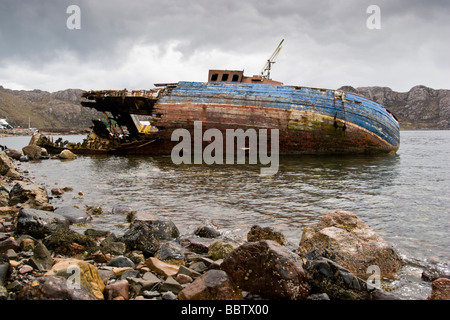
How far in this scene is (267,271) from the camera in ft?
11.5

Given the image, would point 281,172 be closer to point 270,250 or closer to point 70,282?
point 270,250

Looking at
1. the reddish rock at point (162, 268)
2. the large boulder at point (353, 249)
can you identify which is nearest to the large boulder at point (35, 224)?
the reddish rock at point (162, 268)

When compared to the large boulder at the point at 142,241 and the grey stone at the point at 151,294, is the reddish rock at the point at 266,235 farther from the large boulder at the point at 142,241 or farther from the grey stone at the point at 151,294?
the grey stone at the point at 151,294

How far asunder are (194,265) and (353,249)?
7.86 feet

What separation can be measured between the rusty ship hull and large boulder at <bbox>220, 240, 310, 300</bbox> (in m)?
15.6

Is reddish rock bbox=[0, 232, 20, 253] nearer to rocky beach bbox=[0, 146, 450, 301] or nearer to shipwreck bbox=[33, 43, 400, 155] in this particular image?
rocky beach bbox=[0, 146, 450, 301]

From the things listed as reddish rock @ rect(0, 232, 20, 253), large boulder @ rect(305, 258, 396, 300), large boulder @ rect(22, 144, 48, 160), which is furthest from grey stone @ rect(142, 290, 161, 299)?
large boulder @ rect(22, 144, 48, 160)

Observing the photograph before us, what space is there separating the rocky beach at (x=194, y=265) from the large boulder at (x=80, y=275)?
0.03 feet

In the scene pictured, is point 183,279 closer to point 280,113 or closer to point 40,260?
point 40,260

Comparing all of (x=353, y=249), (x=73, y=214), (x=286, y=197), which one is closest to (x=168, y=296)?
(x=353, y=249)

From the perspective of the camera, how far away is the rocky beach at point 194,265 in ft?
10.5

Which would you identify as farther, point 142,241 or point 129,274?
point 142,241
